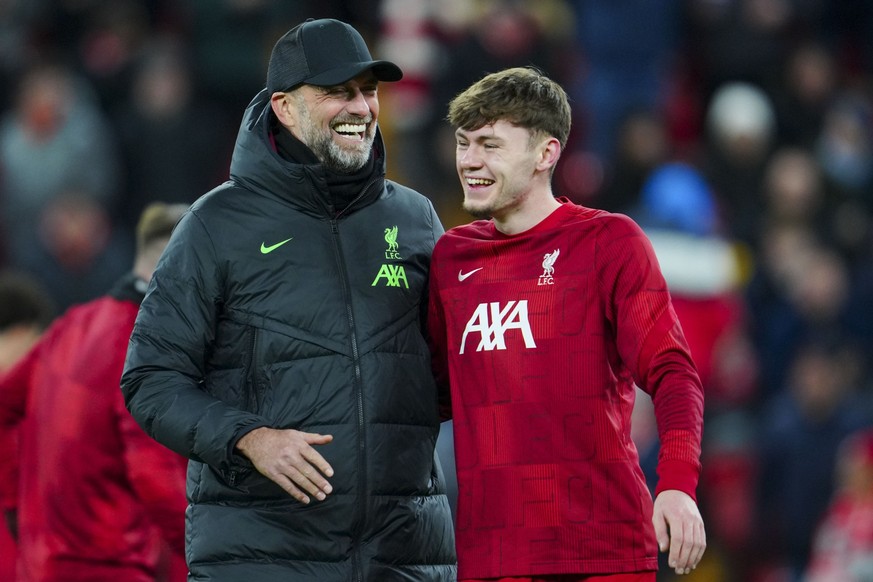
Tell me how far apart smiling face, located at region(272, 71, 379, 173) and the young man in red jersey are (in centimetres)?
30

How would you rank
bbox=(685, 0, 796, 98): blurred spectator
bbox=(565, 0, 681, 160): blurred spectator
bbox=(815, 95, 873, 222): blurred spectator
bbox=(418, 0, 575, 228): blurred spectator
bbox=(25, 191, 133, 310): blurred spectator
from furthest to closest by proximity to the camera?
bbox=(685, 0, 796, 98): blurred spectator < bbox=(815, 95, 873, 222): blurred spectator < bbox=(565, 0, 681, 160): blurred spectator < bbox=(418, 0, 575, 228): blurred spectator < bbox=(25, 191, 133, 310): blurred spectator

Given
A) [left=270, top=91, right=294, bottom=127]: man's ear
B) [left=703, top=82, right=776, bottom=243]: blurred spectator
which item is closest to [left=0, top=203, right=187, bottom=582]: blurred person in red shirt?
[left=270, top=91, right=294, bottom=127]: man's ear

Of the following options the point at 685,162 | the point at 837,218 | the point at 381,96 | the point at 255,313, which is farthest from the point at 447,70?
the point at 255,313

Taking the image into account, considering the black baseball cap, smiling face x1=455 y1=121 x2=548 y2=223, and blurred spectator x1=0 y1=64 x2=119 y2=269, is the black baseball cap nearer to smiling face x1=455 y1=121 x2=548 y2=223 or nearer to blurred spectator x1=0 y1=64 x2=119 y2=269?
smiling face x1=455 y1=121 x2=548 y2=223

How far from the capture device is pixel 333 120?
5.11m

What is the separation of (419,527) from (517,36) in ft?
27.1

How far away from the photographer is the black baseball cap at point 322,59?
508 centimetres

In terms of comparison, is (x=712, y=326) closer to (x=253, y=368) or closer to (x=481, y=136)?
(x=481, y=136)

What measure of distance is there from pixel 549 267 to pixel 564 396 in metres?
0.38

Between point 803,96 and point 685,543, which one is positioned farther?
point 803,96

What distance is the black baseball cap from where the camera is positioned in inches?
200

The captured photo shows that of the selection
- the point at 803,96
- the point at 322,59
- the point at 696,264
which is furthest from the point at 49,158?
the point at 322,59

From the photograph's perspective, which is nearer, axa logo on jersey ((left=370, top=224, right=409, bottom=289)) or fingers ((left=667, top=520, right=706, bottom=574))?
fingers ((left=667, top=520, right=706, bottom=574))

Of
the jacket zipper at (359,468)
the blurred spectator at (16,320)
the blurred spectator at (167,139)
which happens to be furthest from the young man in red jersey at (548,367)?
the blurred spectator at (167,139)
